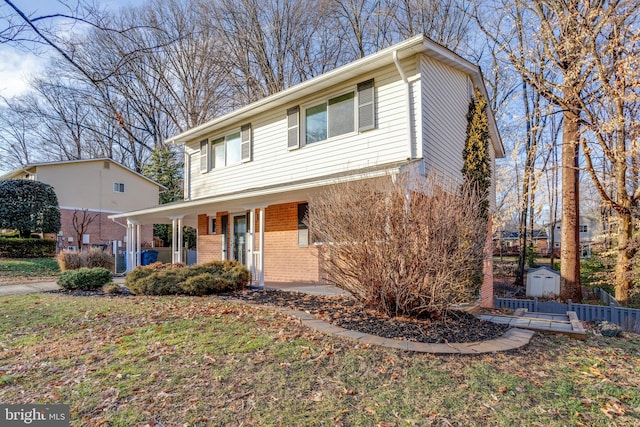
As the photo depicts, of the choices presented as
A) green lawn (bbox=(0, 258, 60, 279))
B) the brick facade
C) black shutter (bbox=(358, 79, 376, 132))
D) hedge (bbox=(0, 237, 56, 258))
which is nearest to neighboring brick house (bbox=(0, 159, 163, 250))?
hedge (bbox=(0, 237, 56, 258))

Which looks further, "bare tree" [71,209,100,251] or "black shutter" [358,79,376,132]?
"bare tree" [71,209,100,251]

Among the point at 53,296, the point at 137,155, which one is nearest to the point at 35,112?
the point at 137,155

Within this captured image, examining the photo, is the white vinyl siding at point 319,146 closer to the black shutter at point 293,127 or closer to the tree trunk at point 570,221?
the black shutter at point 293,127

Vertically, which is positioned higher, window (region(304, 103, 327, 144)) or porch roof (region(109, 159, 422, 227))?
window (region(304, 103, 327, 144))

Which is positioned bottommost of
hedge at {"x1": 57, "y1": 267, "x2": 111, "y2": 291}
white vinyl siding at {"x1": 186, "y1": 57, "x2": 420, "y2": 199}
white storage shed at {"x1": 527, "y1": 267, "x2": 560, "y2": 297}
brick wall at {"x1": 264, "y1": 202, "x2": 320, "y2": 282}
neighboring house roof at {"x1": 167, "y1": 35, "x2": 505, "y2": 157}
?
white storage shed at {"x1": 527, "y1": 267, "x2": 560, "y2": 297}

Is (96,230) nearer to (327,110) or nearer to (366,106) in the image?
(327,110)

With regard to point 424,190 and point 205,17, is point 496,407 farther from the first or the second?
point 205,17

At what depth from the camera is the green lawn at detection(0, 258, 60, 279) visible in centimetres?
1350

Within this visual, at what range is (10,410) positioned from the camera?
3.22 meters

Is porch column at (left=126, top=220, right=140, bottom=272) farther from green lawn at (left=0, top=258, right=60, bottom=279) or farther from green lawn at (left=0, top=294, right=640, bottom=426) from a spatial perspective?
green lawn at (left=0, top=294, right=640, bottom=426)

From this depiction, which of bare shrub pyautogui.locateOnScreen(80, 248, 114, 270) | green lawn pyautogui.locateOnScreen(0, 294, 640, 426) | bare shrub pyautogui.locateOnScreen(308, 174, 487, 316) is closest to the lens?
green lawn pyautogui.locateOnScreen(0, 294, 640, 426)

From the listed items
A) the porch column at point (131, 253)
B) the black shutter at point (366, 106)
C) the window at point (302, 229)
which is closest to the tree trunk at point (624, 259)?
the black shutter at point (366, 106)

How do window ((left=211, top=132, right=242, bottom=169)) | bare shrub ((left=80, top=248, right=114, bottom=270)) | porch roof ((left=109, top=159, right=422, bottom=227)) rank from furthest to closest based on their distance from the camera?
bare shrub ((left=80, top=248, right=114, bottom=270)) < window ((left=211, top=132, right=242, bottom=169)) < porch roof ((left=109, top=159, right=422, bottom=227))

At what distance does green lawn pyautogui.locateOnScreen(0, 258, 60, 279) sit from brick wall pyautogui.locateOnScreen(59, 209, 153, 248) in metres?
5.12
